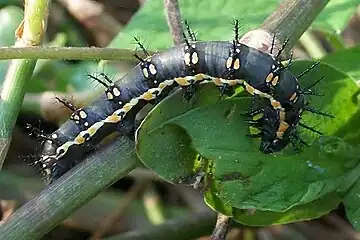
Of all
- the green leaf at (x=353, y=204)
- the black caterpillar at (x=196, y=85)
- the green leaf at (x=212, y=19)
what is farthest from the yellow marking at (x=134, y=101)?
the green leaf at (x=353, y=204)

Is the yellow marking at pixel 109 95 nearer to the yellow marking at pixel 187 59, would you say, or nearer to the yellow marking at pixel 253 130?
the yellow marking at pixel 187 59

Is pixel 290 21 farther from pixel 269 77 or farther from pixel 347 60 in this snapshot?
pixel 347 60

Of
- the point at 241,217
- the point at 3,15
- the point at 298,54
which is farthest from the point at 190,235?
the point at 3,15

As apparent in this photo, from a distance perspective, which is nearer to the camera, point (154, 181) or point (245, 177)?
point (245, 177)

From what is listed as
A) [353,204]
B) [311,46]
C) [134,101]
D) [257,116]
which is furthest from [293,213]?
[311,46]

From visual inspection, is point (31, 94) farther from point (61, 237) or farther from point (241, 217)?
point (241, 217)

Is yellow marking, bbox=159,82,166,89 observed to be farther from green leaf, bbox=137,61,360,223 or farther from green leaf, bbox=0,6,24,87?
green leaf, bbox=0,6,24,87
